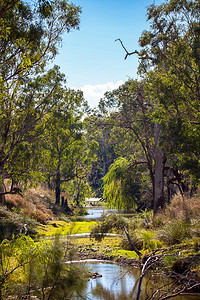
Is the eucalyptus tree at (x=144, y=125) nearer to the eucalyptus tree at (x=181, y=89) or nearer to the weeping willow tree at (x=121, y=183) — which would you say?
the weeping willow tree at (x=121, y=183)

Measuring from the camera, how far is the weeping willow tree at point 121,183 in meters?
21.0

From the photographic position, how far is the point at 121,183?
70.3 feet

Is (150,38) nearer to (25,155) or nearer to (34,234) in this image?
(25,155)

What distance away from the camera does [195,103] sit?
1274cm

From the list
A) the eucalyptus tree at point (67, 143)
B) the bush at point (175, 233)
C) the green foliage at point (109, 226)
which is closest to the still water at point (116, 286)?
the bush at point (175, 233)

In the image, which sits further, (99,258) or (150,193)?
(150,193)

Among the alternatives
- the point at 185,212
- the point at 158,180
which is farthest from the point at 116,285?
the point at 158,180

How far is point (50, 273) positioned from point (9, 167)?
13.9 meters

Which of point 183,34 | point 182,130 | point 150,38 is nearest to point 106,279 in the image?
point 182,130

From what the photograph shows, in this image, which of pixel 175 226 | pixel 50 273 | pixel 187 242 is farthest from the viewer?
pixel 175 226

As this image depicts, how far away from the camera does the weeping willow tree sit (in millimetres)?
20953

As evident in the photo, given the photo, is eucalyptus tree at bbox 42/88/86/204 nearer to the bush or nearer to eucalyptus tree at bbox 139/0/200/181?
eucalyptus tree at bbox 139/0/200/181

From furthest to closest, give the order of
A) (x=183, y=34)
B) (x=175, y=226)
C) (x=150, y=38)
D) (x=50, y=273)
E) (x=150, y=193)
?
(x=150, y=193), (x=150, y=38), (x=183, y=34), (x=175, y=226), (x=50, y=273)

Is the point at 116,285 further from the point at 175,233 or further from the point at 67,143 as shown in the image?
the point at 67,143
